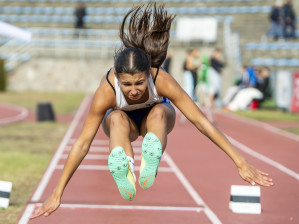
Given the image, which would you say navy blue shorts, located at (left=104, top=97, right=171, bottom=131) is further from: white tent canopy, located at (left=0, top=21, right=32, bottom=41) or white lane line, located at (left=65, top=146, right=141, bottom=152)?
white lane line, located at (left=65, top=146, right=141, bottom=152)

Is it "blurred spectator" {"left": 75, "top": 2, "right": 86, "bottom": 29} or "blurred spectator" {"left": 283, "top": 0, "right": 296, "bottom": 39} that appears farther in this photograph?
"blurred spectator" {"left": 75, "top": 2, "right": 86, "bottom": 29}

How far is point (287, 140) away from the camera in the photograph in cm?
1372

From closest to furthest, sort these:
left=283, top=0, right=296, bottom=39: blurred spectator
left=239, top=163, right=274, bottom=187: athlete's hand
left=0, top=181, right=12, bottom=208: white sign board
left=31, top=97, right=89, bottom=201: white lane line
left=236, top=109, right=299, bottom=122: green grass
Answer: left=239, top=163, right=274, bottom=187: athlete's hand, left=0, top=181, right=12, bottom=208: white sign board, left=31, top=97, right=89, bottom=201: white lane line, left=236, top=109, right=299, bottom=122: green grass, left=283, top=0, right=296, bottom=39: blurred spectator

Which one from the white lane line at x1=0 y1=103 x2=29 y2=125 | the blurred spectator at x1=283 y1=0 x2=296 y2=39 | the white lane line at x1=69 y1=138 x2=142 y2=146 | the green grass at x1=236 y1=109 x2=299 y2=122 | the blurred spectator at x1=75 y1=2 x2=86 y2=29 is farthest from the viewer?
the blurred spectator at x1=75 y1=2 x2=86 y2=29

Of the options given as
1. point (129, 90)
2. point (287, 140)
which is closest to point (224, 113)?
point (287, 140)

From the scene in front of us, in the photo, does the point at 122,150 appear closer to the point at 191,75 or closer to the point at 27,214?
the point at 27,214

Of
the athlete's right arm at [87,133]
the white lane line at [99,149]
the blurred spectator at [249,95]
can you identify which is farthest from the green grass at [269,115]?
the athlete's right arm at [87,133]

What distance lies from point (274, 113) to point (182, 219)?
48.9ft

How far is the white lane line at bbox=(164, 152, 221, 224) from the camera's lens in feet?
21.6

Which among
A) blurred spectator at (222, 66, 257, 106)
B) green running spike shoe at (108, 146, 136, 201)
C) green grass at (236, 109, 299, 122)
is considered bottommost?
green grass at (236, 109, 299, 122)

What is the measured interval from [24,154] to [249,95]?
39.9 ft

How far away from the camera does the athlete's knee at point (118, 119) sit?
17.8 feet

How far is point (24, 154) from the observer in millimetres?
11133

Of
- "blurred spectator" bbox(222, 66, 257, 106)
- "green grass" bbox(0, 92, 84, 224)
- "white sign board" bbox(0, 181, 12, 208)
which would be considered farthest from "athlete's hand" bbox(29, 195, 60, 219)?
"blurred spectator" bbox(222, 66, 257, 106)
